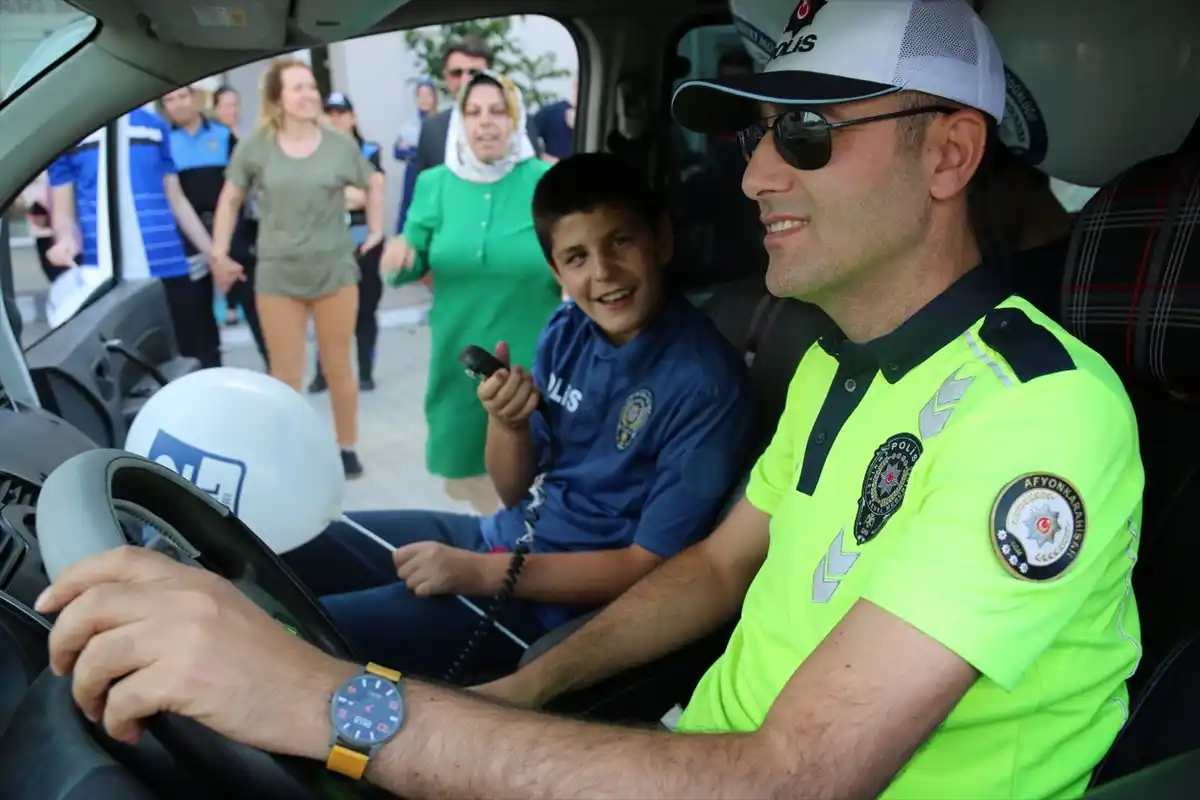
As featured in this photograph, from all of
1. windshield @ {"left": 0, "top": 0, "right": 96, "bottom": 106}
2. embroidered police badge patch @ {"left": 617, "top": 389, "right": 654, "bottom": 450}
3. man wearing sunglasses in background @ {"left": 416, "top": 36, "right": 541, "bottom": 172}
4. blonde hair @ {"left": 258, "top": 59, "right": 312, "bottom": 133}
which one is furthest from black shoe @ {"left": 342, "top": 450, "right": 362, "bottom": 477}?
windshield @ {"left": 0, "top": 0, "right": 96, "bottom": 106}

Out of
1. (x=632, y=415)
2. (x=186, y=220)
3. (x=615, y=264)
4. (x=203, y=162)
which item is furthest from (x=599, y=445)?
(x=203, y=162)

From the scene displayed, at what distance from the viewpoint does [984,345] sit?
1.10m

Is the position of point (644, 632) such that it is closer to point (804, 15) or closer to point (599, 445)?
point (599, 445)

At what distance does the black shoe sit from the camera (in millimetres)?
4406

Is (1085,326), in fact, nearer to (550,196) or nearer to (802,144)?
(802,144)

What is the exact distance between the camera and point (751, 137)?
4.39 feet

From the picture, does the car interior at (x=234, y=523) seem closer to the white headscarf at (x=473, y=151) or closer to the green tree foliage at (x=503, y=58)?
the white headscarf at (x=473, y=151)

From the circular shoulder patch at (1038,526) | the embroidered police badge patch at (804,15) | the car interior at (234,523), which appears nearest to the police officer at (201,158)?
the car interior at (234,523)

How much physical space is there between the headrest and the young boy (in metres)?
0.64

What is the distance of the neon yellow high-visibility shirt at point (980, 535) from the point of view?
935mm

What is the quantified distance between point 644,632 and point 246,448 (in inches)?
35.6

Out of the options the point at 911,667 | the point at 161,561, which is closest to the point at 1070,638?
the point at 911,667

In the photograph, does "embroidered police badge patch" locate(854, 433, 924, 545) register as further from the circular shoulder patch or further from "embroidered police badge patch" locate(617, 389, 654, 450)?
"embroidered police badge patch" locate(617, 389, 654, 450)

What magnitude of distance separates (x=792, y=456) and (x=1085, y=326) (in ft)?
1.40
